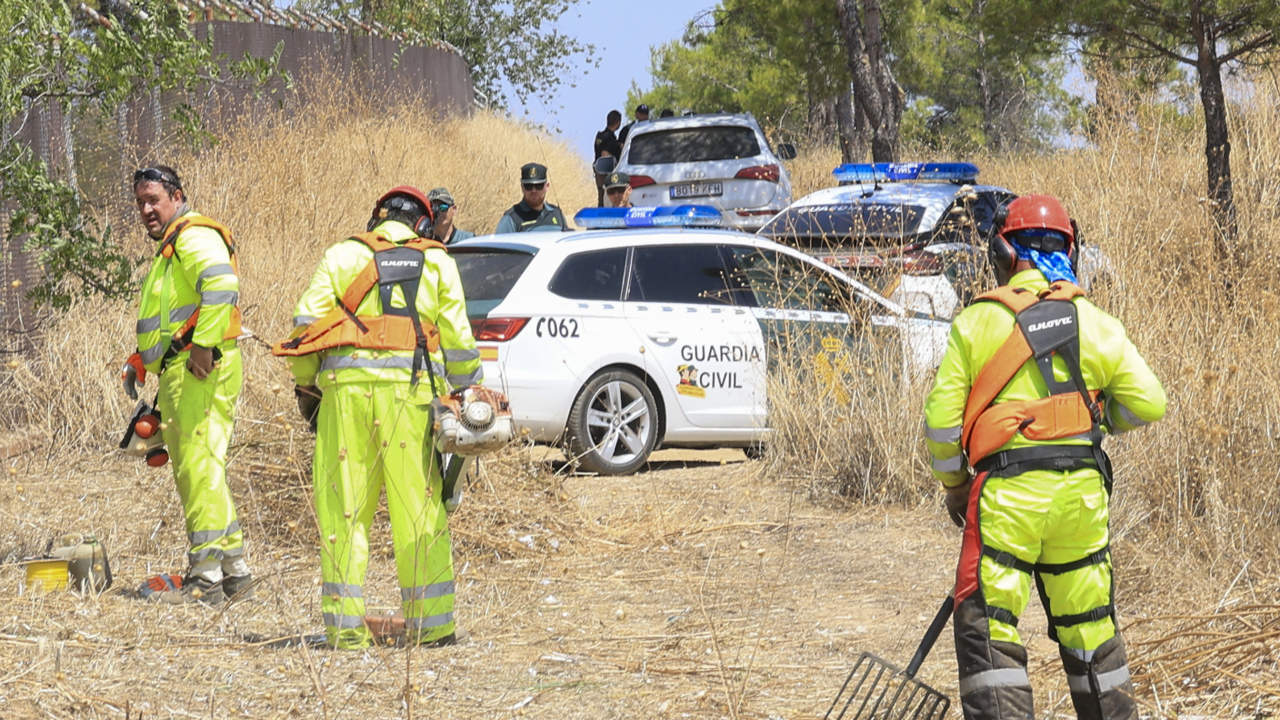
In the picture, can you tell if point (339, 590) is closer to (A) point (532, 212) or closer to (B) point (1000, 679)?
(B) point (1000, 679)

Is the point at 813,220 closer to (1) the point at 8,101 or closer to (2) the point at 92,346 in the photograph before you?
(2) the point at 92,346

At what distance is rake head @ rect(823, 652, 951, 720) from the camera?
4.42 m

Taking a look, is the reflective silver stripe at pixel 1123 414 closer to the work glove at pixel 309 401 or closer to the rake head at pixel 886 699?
the rake head at pixel 886 699

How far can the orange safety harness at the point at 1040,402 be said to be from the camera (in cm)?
426

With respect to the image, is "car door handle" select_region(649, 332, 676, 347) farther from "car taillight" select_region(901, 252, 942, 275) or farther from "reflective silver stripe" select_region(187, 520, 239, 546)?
"reflective silver stripe" select_region(187, 520, 239, 546)

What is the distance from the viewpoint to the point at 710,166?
52.4ft

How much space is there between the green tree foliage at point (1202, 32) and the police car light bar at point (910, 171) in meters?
1.56

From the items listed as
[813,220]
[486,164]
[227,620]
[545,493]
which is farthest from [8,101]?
[486,164]

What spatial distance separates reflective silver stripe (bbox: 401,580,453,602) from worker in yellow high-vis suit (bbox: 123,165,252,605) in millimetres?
1040

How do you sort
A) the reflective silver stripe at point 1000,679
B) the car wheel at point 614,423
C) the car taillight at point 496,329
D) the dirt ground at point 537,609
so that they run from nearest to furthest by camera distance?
the reflective silver stripe at point 1000,679, the dirt ground at point 537,609, the car taillight at point 496,329, the car wheel at point 614,423

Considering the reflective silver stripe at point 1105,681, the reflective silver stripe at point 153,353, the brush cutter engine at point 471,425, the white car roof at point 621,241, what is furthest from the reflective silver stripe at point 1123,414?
the white car roof at point 621,241

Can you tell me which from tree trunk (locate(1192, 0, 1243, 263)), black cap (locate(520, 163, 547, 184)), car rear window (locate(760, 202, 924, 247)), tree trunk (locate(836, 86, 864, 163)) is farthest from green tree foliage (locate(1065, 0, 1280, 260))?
tree trunk (locate(836, 86, 864, 163))

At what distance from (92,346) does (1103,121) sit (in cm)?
798

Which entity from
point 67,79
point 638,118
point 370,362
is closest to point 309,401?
point 370,362
